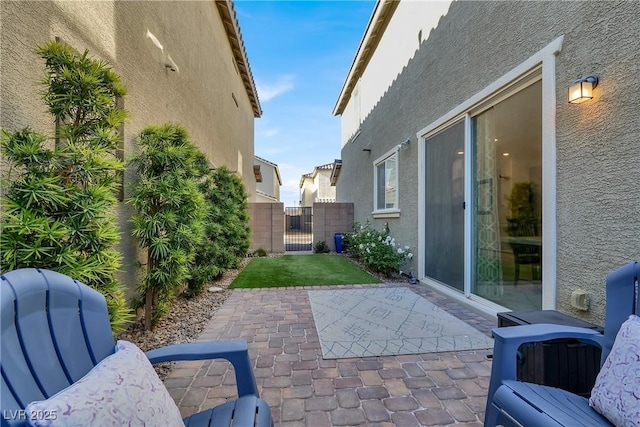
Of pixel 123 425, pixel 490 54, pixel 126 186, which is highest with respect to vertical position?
pixel 490 54

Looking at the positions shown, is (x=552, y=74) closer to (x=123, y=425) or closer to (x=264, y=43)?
(x=123, y=425)

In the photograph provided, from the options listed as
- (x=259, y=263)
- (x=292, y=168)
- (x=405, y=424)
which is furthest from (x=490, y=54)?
(x=292, y=168)

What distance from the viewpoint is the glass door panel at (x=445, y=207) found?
4.59m

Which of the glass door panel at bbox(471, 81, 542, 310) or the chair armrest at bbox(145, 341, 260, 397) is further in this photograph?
the glass door panel at bbox(471, 81, 542, 310)

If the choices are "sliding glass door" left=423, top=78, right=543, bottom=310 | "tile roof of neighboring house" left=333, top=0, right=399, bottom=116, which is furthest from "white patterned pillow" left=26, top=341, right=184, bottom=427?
"tile roof of neighboring house" left=333, top=0, right=399, bottom=116

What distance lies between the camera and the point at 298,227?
15867mm

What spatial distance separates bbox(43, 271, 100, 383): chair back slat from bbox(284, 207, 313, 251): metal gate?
37.8 ft

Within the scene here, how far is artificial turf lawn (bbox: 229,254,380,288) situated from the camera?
19.9 ft

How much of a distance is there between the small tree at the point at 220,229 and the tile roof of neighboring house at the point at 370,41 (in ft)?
19.6

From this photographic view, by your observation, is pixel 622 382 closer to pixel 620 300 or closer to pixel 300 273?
pixel 620 300

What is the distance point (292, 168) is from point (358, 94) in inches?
1090

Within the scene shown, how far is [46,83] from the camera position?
89.0 inches

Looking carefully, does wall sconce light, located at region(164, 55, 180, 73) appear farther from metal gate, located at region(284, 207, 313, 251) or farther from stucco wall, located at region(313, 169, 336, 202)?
stucco wall, located at region(313, 169, 336, 202)

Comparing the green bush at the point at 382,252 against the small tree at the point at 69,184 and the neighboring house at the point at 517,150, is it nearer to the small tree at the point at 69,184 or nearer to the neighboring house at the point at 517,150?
the neighboring house at the point at 517,150
